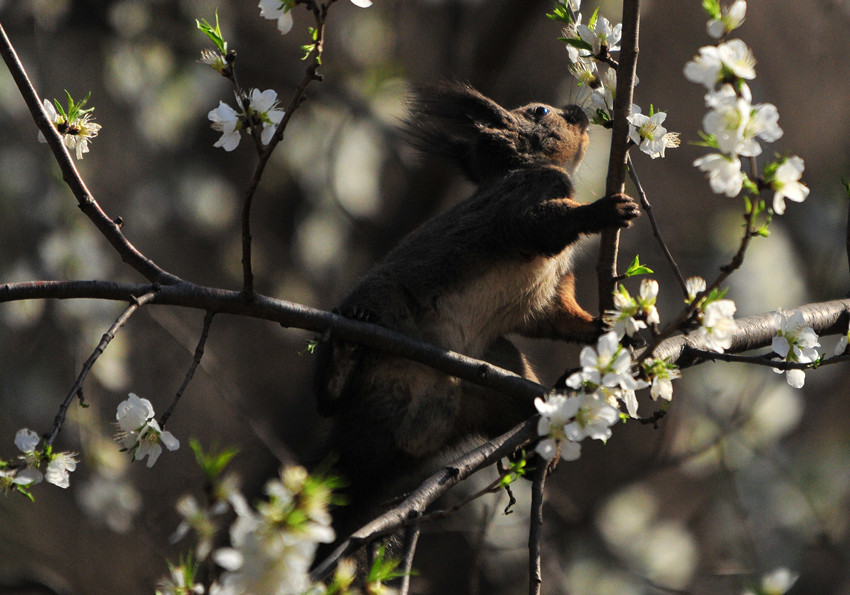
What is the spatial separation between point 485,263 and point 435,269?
0.20 metres

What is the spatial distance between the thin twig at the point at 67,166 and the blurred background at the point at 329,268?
125 inches

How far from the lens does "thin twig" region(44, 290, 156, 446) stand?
203cm

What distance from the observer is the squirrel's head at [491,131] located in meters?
3.90

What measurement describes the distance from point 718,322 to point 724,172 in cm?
37

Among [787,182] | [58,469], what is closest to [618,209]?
[787,182]

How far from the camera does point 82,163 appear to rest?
6.15 metres

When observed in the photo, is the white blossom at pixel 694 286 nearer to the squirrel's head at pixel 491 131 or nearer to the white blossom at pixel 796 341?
the white blossom at pixel 796 341

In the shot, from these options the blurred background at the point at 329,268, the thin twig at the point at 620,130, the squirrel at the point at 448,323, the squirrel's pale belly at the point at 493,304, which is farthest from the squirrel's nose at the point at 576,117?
the blurred background at the point at 329,268

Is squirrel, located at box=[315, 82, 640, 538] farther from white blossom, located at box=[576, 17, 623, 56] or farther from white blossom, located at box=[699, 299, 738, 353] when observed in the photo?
white blossom, located at box=[699, 299, 738, 353]

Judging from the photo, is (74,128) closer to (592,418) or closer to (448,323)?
(448,323)

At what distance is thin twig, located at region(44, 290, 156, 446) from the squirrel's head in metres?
1.93

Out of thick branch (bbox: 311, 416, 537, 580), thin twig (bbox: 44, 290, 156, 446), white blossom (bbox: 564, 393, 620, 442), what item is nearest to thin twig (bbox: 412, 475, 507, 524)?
thick branch (bbox: 311, 416, 537, 580)

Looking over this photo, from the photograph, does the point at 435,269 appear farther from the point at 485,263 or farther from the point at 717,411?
the point at 717,411

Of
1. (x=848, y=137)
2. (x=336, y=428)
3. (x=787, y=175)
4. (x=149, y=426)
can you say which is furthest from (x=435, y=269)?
(x=848, y=137)
